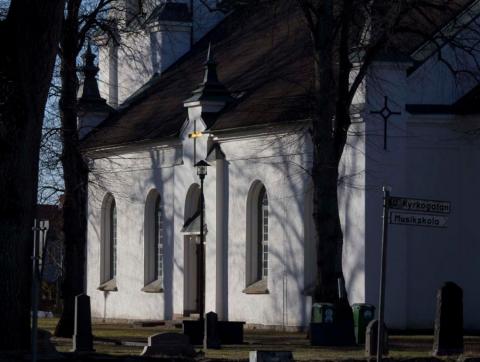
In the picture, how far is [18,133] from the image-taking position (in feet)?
72.6

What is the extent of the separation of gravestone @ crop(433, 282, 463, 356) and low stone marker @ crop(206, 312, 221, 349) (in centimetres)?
550

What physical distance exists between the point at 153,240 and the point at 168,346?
23.0 metres

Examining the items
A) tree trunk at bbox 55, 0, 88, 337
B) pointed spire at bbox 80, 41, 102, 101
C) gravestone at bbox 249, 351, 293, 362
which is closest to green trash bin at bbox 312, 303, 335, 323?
tree trunk at bbox 55, 0, 88, 337

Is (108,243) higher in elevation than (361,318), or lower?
higher

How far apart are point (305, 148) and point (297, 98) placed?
4.35 ft

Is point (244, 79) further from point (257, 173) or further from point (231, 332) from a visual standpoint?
point (231, 332)

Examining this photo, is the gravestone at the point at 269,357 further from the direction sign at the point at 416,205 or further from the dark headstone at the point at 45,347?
the dark headstone at the point at 45,347

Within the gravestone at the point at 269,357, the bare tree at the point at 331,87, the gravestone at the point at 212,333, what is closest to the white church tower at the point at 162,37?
the bare tree at the point at 331,87

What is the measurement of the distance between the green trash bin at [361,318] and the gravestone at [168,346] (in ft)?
22.5

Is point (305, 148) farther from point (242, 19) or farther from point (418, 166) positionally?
point (242, 19)

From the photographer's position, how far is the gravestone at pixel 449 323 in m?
24.3

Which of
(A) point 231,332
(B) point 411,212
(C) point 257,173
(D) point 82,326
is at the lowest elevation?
(A) point 231,332

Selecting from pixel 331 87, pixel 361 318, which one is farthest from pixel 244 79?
pixel 361 318

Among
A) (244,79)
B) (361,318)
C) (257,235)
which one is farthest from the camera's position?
(244,79)
